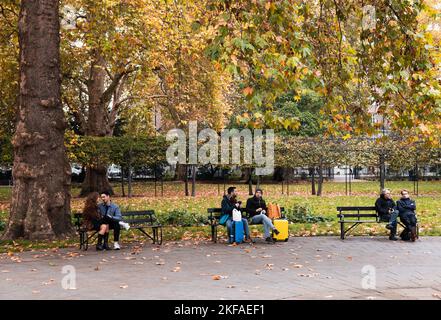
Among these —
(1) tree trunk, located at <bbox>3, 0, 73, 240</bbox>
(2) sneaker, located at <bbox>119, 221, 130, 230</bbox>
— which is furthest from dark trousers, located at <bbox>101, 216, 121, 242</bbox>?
(1) tree trunk, located at <bbox>3, 0, 73, 240</bbox>

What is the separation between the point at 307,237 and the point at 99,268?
5.86m

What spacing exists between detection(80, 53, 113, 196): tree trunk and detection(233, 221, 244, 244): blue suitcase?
18.7 m

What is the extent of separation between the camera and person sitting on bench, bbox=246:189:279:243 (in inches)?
527

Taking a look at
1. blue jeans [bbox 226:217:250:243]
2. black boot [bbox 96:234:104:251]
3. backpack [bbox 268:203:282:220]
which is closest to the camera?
black boot [bbox 96:234:104:251]

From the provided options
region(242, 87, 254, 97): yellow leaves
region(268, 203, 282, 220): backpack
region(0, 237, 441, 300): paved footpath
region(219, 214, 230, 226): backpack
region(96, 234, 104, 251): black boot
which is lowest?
region(0, 237, 441, 300): paved footpath

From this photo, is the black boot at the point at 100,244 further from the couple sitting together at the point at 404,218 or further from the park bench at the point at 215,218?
the couple sitting together at the point at 404,218

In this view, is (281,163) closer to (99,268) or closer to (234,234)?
(234,234)

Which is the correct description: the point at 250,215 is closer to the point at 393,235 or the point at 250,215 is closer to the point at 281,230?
the point at 281,230

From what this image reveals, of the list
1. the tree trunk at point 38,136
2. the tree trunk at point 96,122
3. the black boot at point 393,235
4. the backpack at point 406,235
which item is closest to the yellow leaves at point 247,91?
the black boot at point 393,235

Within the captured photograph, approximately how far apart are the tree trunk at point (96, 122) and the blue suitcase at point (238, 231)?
18.7 metres

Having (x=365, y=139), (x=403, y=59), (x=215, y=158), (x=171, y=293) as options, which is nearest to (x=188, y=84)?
(x=215, y=158)

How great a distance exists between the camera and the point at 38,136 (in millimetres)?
13812

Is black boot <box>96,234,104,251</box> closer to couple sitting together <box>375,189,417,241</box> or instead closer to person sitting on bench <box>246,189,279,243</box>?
person sitting on bench <box>246,189,279,243</box>
